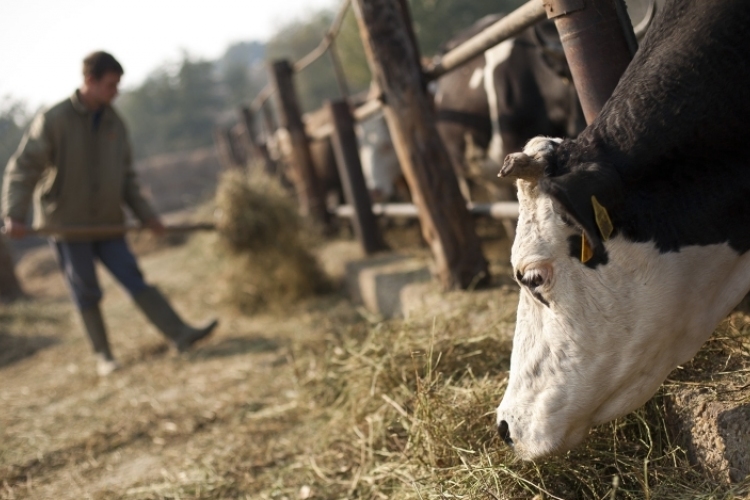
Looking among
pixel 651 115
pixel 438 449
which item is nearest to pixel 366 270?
pixel 438 449

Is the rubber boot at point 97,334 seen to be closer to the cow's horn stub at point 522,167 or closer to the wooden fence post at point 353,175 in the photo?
the wooden fence post at point 353,175

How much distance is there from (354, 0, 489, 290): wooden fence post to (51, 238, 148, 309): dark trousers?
2391 mm

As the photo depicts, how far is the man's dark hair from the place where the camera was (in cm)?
461

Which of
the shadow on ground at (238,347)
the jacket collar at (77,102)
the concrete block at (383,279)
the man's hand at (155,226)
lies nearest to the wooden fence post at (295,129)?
the concrete block at (383,279)

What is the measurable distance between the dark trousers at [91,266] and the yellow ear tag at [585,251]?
4.03 meters

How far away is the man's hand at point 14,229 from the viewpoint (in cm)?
452

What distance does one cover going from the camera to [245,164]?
13.2 m

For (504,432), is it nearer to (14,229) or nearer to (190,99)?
(14,229)

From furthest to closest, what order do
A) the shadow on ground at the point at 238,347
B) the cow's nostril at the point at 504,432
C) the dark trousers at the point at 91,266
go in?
the dark trousers at the point at 91,266
the shadow on ground at the point at 238,347
the cow's nostril at the point at 504,432

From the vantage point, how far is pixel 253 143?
1049 cm

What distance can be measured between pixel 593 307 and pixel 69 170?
404 centimetres

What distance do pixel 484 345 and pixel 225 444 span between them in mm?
1284

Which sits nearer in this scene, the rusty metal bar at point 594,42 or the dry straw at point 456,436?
the dry straw at point 456,436

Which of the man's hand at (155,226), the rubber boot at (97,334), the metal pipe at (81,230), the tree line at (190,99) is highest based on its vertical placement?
the tree line at (190,99)
